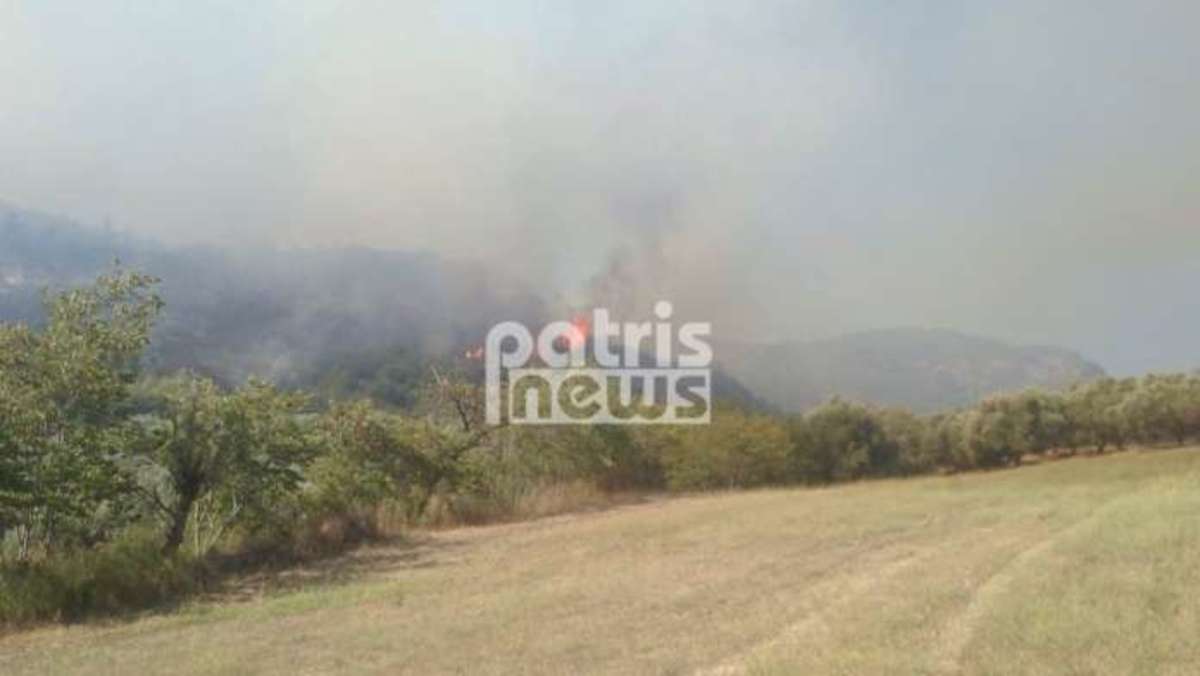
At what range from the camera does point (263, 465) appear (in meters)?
15.0

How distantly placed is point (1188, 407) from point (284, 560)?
5083cm

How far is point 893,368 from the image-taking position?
159 meters

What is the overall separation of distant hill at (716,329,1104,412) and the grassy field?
47829 millimetres

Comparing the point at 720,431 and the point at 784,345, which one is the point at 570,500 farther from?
the point at 784,345

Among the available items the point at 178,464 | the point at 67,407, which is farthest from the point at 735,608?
the point at 67,407

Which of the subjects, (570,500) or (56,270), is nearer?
(570,500)

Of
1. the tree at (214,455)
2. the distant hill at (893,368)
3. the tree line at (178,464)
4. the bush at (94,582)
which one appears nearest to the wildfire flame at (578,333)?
the tree line at (178,464)

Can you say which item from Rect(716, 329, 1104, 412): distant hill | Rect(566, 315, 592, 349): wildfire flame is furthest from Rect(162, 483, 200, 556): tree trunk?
Rect(716, 329, 1104, 412): distant hill

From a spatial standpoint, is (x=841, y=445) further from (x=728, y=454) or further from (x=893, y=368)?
(x=893, y=368)

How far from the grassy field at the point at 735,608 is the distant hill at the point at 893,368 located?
47.8 meters

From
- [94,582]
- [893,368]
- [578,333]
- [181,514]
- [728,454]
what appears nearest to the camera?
[94,582]

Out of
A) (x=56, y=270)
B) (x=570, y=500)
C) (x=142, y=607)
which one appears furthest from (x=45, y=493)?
(x=56, y=270)

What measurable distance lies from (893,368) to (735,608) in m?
156

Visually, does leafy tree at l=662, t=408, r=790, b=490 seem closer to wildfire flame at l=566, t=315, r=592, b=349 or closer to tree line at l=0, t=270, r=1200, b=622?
wildfire flame at l=566, t=315, r=592, b=349
